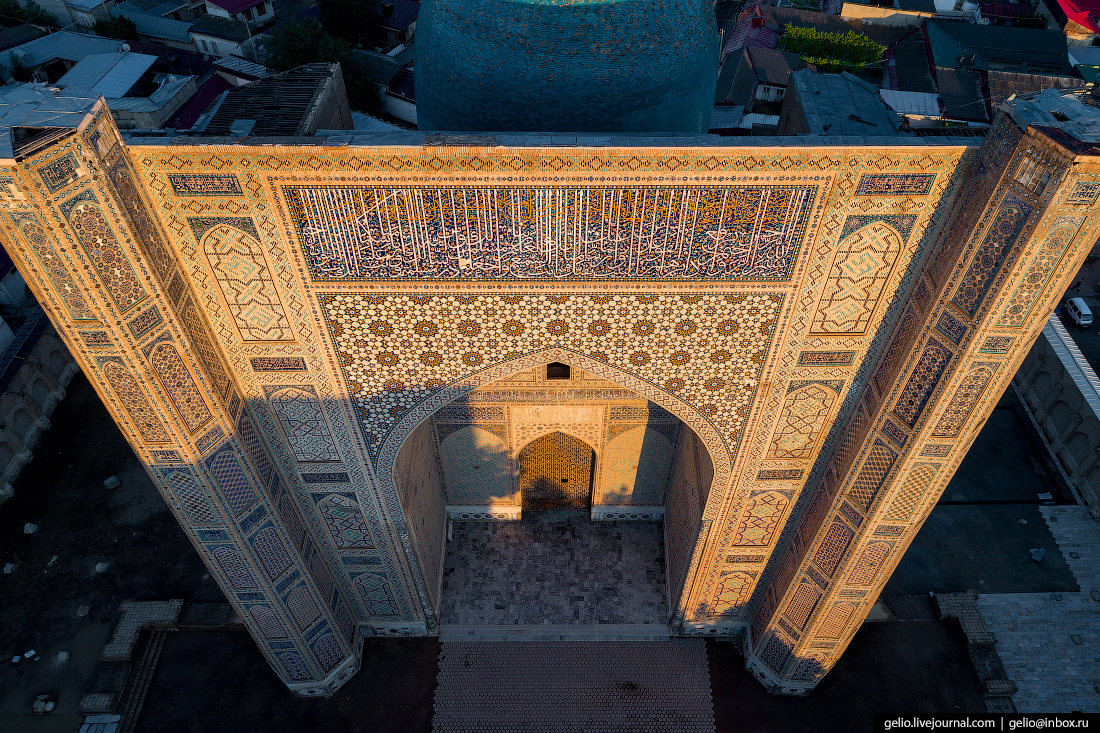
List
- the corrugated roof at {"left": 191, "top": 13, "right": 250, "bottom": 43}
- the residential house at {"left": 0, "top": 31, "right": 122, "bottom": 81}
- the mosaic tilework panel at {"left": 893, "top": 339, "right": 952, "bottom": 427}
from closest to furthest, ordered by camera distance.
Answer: the mosaic tilework panel at {"left": 893, "top": 339, "right": 952, "bottom": 427} → the residential house at {"left": 0, "top": 31, "right": 122, "bottom": 81} → the corrugated roof at {"left": 191, "top": 13, "right": 250, "bottom": 43}

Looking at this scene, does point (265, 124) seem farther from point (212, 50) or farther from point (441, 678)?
point (212, 50)

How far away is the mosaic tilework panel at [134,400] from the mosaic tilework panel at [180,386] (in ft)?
0.45

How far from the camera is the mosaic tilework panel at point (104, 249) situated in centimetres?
345

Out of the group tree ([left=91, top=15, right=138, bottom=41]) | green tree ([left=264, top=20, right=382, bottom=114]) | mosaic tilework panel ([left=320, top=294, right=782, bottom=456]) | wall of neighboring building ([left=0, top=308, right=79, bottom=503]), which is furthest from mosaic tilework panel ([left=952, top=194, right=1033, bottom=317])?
tree ([left=91, top=15, right=138, bottom=41])

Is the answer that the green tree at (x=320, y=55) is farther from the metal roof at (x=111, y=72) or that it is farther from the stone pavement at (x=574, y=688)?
the stone pavement at (x=574, y=688)

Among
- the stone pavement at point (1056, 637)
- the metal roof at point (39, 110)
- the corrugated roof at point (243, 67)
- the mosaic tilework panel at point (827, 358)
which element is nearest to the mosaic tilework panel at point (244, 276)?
the metal roof at point (39, 110)

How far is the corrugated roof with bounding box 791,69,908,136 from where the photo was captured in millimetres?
4605

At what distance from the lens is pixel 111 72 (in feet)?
52.1

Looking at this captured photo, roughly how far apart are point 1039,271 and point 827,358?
1.42m

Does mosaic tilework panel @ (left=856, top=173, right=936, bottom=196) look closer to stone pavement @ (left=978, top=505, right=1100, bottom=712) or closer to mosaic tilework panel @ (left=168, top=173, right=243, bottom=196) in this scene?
mosaic tilework panel @ (left=168, top=173, right=243, bottom=196)

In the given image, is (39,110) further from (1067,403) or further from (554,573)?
(1067,403)

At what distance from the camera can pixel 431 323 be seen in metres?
4.55

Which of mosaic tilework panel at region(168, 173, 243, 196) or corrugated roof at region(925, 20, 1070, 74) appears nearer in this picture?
mosaic tilework panel at region(168, 173, 243, 196)

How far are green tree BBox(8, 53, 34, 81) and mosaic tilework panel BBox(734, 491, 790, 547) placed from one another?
66.5 feet
